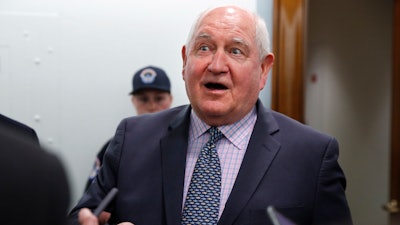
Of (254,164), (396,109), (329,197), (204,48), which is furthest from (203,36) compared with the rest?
(396,109)

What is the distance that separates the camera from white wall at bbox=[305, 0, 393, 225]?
380 cm

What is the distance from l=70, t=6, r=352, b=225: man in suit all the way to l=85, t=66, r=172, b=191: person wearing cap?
819mm

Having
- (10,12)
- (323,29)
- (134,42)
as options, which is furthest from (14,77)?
(323,29)

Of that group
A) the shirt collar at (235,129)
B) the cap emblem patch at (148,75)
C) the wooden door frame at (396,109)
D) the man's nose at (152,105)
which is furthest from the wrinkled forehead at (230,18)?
the wooden door frame at (396,109)

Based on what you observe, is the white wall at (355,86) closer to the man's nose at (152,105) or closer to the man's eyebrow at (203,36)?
the man's nose at (152,105)

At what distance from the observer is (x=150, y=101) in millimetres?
2344

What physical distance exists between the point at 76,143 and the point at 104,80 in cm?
30

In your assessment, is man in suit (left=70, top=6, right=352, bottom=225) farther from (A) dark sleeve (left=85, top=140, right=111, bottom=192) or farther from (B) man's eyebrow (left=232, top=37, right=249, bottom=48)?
(A) dark sleeve (left=85, top=140, right=111, bottom=192)

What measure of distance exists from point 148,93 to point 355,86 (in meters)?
2.04

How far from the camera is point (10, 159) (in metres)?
0.54

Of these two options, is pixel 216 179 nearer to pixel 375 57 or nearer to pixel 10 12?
pixel 10 12

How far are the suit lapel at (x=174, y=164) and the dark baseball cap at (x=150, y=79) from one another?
811 mm

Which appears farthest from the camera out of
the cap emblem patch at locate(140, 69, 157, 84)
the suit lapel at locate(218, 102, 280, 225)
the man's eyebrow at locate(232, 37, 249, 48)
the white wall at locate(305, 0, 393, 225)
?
the white wall at locate(305, 0, 393, 225)

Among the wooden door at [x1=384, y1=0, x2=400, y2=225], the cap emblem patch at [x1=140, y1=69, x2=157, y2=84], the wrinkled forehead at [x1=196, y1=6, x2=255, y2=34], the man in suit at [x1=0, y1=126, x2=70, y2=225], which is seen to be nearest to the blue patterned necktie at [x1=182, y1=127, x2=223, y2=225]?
the wrinkled forehead at [x1=196, y1=6, x2=255, y2=34]
